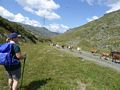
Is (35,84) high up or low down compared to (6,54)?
down

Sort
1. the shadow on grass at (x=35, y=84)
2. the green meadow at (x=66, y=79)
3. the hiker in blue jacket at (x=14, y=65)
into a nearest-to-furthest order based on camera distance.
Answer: the hiker in blue jacket at (x=14, y=65) → the shadow on grass at (x=35, y=84) → the green meadow at (x=66, y=79)

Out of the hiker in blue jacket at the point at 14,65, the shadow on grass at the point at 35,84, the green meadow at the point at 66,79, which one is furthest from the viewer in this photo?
the green meadow at the point at 66,79

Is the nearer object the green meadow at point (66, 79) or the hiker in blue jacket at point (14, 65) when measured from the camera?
the hiker in blue jacket at point (14, 65)

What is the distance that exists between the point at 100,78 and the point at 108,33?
15267cm

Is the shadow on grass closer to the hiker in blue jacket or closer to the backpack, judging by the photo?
the hiker in blue jacket

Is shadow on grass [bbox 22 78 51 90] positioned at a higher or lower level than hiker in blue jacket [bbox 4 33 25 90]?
lower

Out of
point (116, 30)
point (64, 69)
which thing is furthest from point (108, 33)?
point (64, 69)

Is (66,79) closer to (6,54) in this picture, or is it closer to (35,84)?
(35,84)

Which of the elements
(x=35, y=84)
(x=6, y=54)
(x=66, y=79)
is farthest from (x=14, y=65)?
(x=66, y=79)

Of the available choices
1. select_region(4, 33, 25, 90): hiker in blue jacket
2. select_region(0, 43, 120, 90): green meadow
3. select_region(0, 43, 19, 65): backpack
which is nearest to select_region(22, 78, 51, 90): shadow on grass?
select_region(0, 43, 120, 90): green meadow

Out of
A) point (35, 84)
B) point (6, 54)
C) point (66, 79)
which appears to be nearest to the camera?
point (6, 54)

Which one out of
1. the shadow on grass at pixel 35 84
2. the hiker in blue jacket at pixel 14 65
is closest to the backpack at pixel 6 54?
the hiker in blue jacket at pixel 14 65

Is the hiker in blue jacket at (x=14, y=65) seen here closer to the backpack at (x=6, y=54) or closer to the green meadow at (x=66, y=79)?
the backpack at (x=6, y=54)

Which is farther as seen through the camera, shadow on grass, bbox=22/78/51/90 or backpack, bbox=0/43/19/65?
shadow on grass, bbox=22/78/51/90
